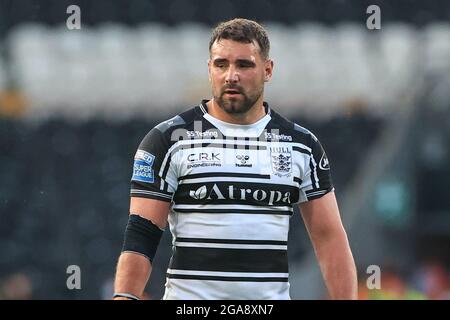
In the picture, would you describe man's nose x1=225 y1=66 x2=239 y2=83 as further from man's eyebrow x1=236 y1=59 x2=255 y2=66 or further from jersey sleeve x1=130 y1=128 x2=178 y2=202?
jersey sleeve x1=130 y1=128 x2=178 y2=202

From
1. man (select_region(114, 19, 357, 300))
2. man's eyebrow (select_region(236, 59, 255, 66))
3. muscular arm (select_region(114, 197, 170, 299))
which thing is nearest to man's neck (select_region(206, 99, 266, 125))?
man (select_region(114, 19, 357, 300))

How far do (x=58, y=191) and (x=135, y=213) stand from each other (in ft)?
32.0

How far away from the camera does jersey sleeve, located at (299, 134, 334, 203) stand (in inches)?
184

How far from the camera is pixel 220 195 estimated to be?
4422 mm

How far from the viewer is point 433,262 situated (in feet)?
44.1

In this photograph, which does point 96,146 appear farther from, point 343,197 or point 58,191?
point 343,197

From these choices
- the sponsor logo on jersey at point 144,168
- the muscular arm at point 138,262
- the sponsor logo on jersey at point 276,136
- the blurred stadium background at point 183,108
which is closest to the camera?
the muscular arm at point 138,262

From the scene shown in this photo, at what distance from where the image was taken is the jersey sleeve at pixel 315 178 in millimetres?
4672

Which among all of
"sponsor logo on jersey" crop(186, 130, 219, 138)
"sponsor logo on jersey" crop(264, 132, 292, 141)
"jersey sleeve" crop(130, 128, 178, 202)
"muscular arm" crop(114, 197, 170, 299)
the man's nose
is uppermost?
the man's nose

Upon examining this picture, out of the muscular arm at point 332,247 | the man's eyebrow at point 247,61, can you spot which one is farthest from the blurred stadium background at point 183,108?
the man's eyebrow at point 247,61

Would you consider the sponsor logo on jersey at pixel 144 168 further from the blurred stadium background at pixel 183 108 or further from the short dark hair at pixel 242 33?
the blurred stadium background at pixel 183 108

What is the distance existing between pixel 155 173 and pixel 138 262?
1.33 ft
